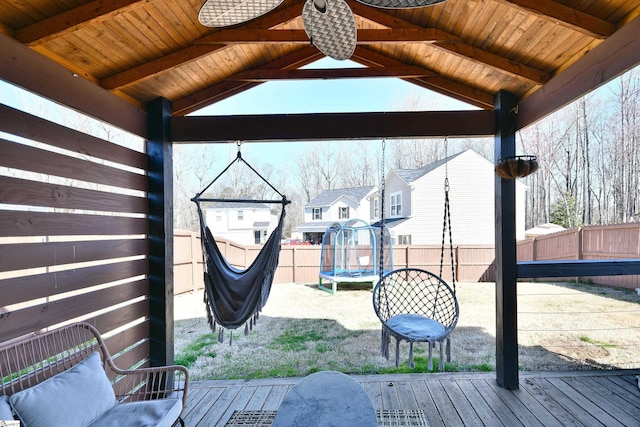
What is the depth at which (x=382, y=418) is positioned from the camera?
2033 mm

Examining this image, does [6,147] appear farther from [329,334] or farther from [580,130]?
[580,130]

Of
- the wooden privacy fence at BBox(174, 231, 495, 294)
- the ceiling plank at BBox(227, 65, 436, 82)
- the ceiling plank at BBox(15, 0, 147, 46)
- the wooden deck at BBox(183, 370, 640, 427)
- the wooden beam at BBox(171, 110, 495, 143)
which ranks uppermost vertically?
the ceiling plank at BBox(227, 65, 436, 82)

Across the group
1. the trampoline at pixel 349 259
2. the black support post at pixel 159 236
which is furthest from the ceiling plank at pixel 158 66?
the trampoline at pixel 349 259

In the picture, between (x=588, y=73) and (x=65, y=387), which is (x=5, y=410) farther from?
Result: (x=588, y=73)

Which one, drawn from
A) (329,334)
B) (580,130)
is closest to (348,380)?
(329,334)

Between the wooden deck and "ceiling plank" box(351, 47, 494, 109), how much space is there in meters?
2.13

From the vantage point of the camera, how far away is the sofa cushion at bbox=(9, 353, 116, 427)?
130 centimetres

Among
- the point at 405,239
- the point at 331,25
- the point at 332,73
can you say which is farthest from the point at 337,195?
the point at 331,25

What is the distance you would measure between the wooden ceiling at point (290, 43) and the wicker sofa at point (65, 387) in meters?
1.44

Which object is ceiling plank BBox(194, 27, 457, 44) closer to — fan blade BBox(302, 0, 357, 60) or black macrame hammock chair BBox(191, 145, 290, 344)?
fan blade BBox(302, 0, 357, 60)

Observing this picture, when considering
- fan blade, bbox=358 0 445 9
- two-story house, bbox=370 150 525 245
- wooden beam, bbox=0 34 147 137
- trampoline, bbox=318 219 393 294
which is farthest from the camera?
two-story house, bbox=370 150 525 245

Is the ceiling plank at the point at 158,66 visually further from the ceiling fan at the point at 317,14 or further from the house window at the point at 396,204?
the house window at the point at 396,204

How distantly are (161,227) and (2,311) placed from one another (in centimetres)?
104

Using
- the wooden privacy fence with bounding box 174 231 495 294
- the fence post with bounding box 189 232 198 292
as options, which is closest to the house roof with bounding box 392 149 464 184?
the wooden privacy fence with bounding box 174 231 495 294
